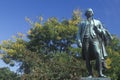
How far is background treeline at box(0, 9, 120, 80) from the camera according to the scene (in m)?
31.5

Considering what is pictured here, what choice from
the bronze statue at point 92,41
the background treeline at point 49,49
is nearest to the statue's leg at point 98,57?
the bronze statue at point 92,41

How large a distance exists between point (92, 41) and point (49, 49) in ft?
78.4

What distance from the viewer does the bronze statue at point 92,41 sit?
1252 centimetres

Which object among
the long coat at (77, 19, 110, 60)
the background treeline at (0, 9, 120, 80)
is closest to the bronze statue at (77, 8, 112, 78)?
the long coat at (77, 19, 110, 60)

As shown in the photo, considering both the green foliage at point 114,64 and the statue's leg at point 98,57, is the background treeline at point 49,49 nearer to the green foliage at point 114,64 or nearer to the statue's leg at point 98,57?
the green foliage at point 114,64

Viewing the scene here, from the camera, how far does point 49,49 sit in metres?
36.4

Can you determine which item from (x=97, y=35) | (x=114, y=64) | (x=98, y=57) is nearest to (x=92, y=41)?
(x=97, y=35)

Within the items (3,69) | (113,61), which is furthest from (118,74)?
(3,69)

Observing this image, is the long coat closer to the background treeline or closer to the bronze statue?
the bronze statue

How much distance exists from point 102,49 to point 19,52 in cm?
2339

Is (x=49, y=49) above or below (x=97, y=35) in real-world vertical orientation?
above

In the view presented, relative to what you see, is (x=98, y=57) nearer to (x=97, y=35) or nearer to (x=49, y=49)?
(x=97, y=35)

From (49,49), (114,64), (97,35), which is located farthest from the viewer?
(49,49)

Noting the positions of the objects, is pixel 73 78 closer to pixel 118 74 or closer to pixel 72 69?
pixel 72 69
